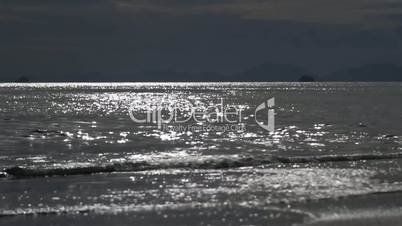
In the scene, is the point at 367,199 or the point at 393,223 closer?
the point at 393,223

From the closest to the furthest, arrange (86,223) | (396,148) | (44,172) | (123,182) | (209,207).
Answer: (86,223) → (209,207) → (123,182) → (44,172) → (396,148)

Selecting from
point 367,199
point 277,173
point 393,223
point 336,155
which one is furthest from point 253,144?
point 393,223

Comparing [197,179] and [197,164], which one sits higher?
[197,164]

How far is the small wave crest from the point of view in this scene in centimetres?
2839

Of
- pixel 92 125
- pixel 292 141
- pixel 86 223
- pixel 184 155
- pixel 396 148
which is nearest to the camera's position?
pixel 86 223

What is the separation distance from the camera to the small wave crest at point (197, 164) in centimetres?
2839

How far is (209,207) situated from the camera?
20.0 m

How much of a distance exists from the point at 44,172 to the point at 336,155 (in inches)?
652

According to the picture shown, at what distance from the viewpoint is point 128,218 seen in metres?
18.4

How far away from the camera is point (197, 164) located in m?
31.3

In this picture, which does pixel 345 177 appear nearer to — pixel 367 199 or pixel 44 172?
pixel 367 199

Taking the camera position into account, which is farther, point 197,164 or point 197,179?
point 197,164

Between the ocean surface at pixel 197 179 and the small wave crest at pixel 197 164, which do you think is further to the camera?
the small wave crest at pixel 197 164

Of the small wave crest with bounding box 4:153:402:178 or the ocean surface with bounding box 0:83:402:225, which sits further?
the small wave crest with bounding box 4:153:402:178
